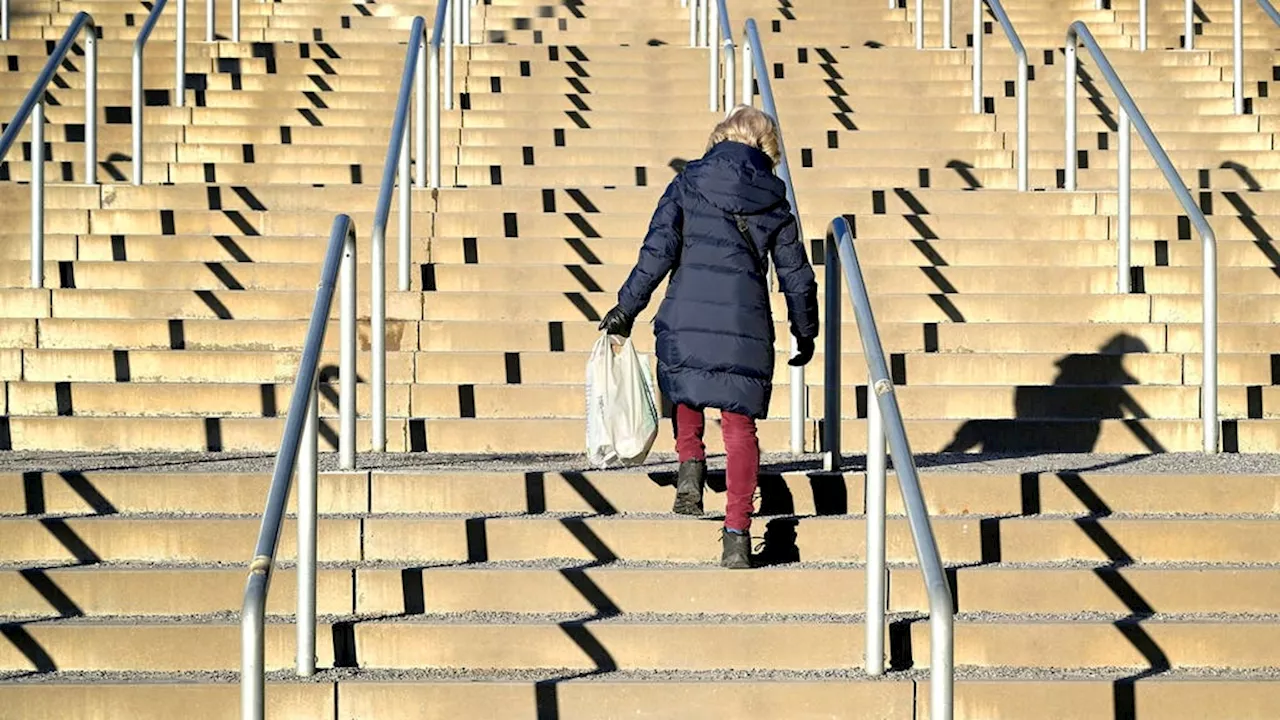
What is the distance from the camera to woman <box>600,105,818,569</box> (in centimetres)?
651

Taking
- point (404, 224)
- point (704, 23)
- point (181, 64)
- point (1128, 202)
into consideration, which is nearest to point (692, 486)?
point (404, 224)

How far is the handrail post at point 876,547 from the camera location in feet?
19.7

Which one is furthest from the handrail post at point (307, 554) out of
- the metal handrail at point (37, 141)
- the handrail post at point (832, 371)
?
the metal handrail at point (37, 141)

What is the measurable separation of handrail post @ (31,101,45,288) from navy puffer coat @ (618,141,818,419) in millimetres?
3667

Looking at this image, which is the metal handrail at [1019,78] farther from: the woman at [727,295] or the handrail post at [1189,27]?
the woman at [727,295]

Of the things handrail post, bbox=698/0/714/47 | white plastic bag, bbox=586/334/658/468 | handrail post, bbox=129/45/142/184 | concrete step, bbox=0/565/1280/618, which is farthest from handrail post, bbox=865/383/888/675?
handrail post, bbox=698/0/714/47

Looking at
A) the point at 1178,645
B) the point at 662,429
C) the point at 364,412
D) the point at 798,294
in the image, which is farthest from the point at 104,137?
the point at 1178,645

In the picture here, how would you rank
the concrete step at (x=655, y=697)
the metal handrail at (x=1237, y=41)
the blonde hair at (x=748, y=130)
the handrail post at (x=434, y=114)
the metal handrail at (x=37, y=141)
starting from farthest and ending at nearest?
the metal handrail at (x=1237, y=41) → the handrail post at (x=434, y=114) → the metal handrail at (x=37, y=141) → the blonde hair at (x=748, y=130) → the concrete step at (x=655, y=697)

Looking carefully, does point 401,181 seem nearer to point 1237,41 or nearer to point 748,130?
point 748,130

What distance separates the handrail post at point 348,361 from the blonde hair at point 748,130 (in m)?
1.23

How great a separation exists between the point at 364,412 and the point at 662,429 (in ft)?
3.79

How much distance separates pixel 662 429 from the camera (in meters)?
7.91

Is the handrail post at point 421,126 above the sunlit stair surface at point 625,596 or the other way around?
above

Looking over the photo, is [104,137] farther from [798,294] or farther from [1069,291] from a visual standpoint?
[798,294]
